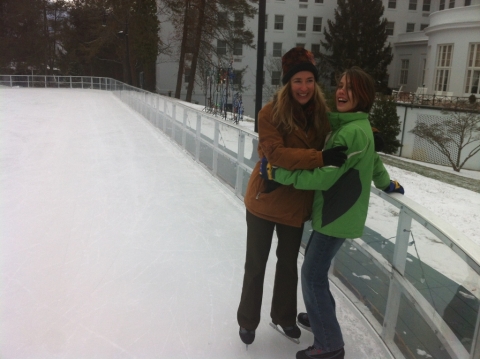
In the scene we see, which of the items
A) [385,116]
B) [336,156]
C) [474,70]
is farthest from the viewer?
[474,70]

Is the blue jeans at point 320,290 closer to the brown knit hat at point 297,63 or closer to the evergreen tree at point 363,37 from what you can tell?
the brown knit hat at point 297,63

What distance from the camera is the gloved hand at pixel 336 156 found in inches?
82.2

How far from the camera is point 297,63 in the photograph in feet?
7.68

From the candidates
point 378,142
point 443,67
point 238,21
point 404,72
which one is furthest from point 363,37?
point 378,142

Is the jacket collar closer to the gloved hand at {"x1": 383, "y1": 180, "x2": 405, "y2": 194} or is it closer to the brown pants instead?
the gloved hand at {"x1": 383, "y1": 180, "x2": 405, "y2": 194}

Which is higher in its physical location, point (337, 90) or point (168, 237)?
point (337, 90)

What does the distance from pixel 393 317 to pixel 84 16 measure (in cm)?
4530

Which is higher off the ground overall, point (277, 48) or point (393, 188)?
point (277, 48)

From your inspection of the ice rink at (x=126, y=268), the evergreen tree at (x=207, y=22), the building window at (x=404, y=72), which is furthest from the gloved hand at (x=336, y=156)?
the building window at (x=404, y=72)

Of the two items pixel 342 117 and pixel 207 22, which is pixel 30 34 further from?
pixel 342 117

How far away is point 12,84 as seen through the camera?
3219 centimetres

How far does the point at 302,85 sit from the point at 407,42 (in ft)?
162

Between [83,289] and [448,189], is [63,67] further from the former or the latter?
[83,289]

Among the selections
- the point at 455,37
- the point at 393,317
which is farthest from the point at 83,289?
the point at 455,37
